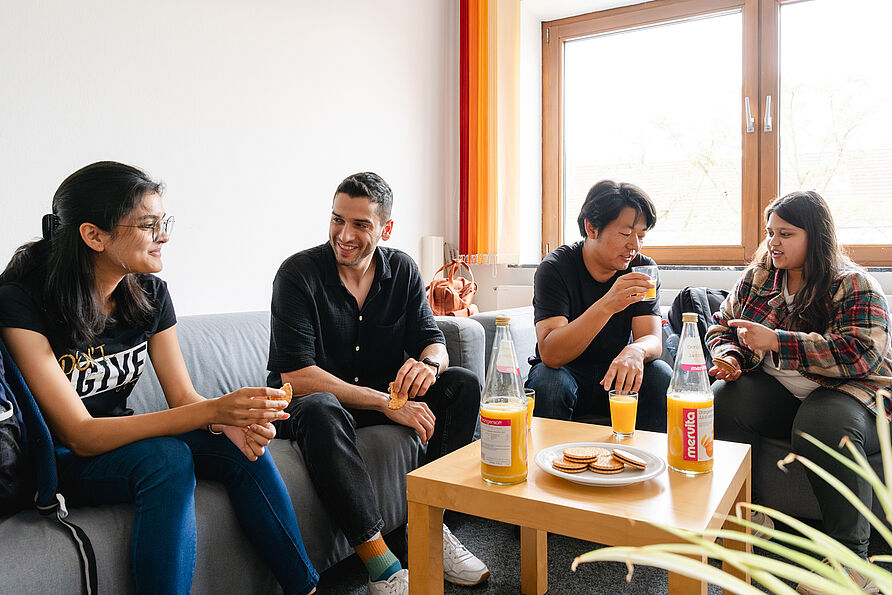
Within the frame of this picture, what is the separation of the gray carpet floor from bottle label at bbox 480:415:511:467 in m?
0.66

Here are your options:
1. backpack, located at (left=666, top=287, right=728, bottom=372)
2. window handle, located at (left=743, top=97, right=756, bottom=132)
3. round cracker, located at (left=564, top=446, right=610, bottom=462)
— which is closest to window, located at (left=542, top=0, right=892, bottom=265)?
window handle, located at (left=743, top=97, right=756, bottom=132)

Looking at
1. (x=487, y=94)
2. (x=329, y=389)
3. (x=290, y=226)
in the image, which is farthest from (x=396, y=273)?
(x=487, y=94)

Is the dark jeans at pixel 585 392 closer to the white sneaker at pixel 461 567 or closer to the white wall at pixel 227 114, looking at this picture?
the white sneaker at pixel 461 567

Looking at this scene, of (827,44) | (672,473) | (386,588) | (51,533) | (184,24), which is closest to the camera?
(51,533)

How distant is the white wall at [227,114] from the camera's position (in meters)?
1.95

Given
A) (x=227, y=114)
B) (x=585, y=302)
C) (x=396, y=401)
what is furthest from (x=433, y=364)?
(x=227, y=114)

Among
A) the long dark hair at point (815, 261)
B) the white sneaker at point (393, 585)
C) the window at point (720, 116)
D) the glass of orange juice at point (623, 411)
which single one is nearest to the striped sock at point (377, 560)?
the white sneaker at point (393, 585)

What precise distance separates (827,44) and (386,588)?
3.09m

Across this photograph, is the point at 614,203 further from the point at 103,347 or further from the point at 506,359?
the point at 103,347

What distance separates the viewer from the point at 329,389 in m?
1.82

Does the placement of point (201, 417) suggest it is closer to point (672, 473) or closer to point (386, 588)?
point (386, 588)

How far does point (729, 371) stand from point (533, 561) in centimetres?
87

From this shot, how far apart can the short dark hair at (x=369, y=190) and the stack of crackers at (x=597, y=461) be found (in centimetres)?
100

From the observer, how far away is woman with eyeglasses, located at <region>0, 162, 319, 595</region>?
4.15 feet
